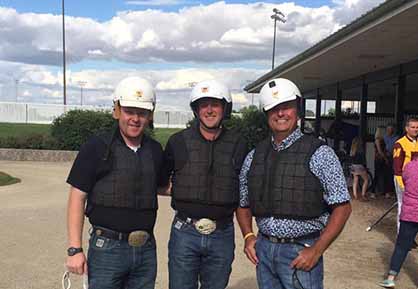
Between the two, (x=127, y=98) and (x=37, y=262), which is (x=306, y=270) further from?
(x=37, y=262)

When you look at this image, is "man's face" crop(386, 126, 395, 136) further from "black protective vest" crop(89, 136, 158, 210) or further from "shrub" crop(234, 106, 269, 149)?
"shrub" crop(234, 106, 269, 149)

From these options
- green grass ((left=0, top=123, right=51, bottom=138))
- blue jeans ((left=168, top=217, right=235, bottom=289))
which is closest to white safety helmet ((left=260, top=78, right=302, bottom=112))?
blue jeans ((left=168, top=217, right=235, bottom=289))

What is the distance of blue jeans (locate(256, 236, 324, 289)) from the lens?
125 inches

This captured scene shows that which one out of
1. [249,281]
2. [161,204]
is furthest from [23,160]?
[249,281]

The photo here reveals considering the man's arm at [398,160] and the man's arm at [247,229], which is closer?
the man's arm at [247,229]

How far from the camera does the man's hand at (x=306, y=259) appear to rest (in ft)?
10.2

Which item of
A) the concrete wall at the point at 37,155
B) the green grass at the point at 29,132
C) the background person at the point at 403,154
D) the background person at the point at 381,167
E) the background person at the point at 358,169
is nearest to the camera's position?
the background person at the point at 403,154

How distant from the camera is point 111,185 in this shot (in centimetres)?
338

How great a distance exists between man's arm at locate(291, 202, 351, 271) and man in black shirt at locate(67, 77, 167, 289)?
0.97 m

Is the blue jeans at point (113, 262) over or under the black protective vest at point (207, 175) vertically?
under

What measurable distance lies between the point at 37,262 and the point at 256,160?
4.02 meters

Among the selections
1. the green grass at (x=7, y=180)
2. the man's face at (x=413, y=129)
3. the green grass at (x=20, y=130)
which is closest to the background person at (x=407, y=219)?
the man's face at (x=413, y=129)

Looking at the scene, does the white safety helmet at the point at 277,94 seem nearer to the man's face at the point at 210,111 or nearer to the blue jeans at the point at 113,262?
the man's face at the point at 210,111

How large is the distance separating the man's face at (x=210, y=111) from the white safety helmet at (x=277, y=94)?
42cm
